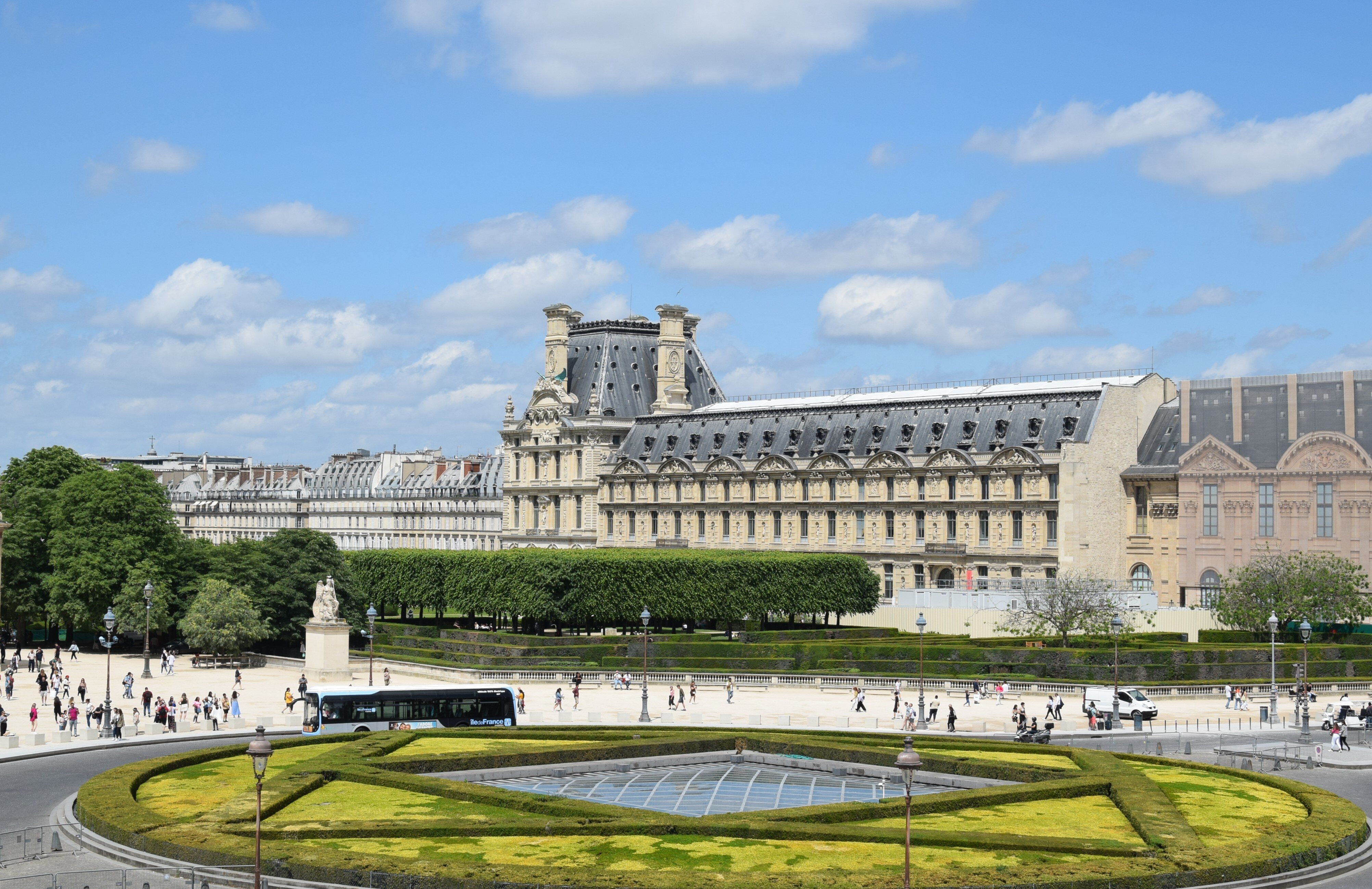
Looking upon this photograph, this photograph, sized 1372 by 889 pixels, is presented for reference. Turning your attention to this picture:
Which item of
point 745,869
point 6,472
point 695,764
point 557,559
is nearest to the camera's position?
point 745,869

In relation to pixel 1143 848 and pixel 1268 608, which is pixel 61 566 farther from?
pixel 1143 848

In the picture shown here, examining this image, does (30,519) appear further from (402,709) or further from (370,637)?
(402,709)

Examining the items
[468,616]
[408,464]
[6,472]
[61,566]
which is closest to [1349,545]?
[468,616]

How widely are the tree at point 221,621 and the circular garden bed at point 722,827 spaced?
1657 inches

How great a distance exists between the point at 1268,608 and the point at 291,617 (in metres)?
55.4

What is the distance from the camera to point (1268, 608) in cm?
8794

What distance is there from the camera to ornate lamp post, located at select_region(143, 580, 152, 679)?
74.4 meters

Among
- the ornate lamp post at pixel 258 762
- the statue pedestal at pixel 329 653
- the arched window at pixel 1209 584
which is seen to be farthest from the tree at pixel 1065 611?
the ornate lamp post at pixel 258 762

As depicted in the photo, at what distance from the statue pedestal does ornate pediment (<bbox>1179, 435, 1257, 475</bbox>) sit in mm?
54581

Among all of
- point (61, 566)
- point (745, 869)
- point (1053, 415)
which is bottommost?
point (745, 869)

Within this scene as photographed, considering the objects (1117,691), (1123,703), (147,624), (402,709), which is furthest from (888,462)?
(402,709)

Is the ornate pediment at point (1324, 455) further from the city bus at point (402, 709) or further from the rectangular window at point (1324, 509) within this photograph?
the city bus at point (402, 709)

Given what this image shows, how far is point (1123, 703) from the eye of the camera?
67.4 m

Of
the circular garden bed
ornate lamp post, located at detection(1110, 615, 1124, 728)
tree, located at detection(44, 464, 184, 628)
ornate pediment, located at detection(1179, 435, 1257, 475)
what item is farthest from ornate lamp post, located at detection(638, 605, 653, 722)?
ornate pediment, located at detection(1179, 435, 1257, 475)
